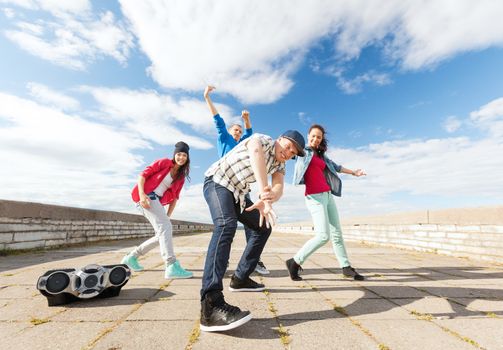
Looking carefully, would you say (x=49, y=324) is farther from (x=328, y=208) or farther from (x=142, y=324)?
(x=328, y=208)

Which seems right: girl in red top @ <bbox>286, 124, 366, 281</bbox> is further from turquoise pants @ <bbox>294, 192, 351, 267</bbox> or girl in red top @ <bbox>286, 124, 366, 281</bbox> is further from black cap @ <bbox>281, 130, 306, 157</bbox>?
black cap @ <bbox>281, 130, 306, 157</bbox>

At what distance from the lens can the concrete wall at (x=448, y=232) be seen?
556 cm

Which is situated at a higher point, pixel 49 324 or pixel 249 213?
pixel 249 213

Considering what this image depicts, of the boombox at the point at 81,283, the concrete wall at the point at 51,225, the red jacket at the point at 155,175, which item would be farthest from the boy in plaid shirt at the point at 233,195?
the concrete wall at the point at 51,225

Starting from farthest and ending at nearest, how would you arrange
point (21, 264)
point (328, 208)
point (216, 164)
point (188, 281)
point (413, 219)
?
point (413, 219), point (21, 264), point (328, 208), point (188, 281), point (216, 164)

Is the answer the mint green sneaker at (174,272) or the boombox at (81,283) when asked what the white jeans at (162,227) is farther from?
the boombox at (81,283)

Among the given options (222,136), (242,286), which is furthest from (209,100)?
(242,286)

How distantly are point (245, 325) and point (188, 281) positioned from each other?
5.47 ft

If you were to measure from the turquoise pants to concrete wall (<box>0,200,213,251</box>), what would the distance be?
5.83 meters

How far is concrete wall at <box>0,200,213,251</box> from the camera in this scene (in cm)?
605

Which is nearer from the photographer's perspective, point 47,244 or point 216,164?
point 216,164

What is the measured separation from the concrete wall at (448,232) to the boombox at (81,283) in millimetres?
6209

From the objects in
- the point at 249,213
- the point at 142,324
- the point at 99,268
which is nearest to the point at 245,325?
the point at 142,324

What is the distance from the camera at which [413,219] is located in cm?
796
